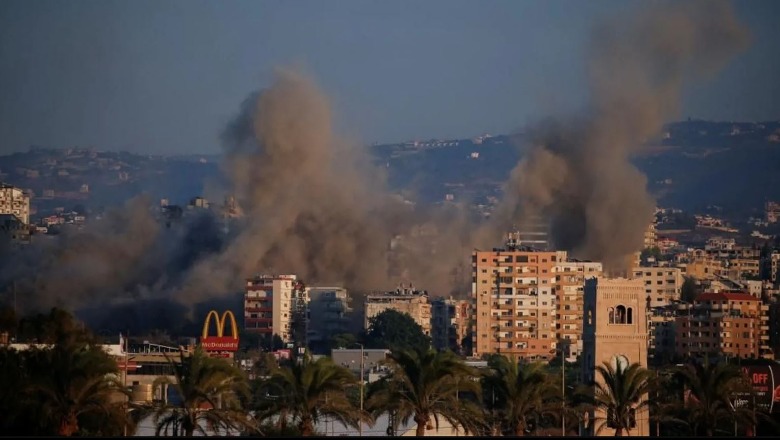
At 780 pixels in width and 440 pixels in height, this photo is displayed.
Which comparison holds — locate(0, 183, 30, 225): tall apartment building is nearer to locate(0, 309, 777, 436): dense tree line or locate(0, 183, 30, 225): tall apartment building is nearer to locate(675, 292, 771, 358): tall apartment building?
locate(675, 292, 771, 358): tall apartment building

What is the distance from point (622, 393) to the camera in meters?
40.7

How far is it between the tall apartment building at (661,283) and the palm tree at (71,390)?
93571mm

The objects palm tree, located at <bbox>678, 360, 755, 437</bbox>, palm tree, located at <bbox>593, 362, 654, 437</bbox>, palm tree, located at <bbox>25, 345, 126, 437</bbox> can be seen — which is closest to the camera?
palm tree, located at <bbox>25, 345, 126, 437</bbox>

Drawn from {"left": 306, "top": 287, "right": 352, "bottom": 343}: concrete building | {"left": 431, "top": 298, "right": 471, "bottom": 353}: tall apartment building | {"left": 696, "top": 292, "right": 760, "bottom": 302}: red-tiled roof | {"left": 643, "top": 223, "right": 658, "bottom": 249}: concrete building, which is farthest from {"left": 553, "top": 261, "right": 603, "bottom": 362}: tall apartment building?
{"left": 643, "top": 223, "right": 658, "bottom": 249}: concrete building

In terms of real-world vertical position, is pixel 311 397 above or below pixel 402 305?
below

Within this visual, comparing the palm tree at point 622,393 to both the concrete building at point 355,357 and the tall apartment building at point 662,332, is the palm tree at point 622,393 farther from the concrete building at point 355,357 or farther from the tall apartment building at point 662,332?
the tall apartment building at point 662,332

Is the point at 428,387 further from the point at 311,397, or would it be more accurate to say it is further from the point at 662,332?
the point at 662,332

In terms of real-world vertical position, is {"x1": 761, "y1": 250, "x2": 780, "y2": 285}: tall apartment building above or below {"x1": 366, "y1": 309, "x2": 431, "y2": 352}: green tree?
above

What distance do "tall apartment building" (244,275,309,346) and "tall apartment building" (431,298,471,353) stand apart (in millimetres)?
7529

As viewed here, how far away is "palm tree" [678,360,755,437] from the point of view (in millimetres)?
43531

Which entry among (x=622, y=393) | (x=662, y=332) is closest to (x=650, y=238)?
(x=662, y=332)

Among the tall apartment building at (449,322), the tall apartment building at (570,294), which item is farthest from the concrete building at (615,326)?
the tall apartment building at (449,322)

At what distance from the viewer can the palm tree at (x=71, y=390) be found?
35.5 meters

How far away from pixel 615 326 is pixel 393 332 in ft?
197
